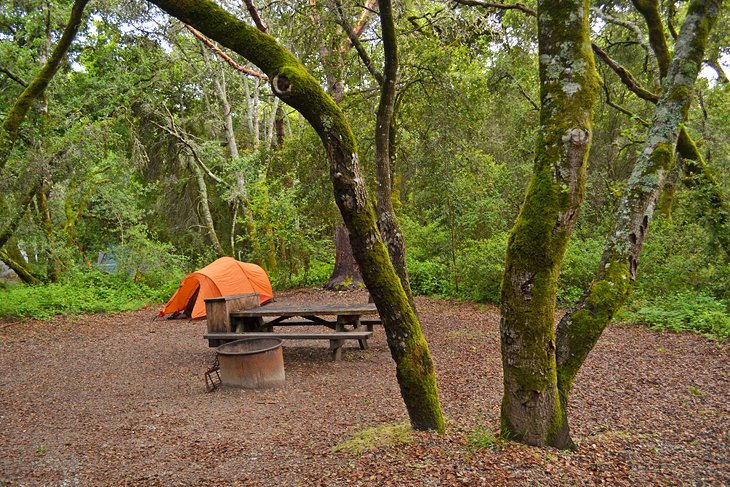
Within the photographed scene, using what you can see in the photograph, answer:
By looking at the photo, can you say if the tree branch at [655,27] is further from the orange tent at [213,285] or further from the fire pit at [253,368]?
the orange tent at [213,285]

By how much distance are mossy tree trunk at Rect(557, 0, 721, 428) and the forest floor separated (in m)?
0.73

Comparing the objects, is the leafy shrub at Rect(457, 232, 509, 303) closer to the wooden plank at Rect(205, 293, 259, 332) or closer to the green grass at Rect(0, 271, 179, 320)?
the wooden plank at Rect(205, 293, 259, 332)

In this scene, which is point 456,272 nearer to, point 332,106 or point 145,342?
point 145,342

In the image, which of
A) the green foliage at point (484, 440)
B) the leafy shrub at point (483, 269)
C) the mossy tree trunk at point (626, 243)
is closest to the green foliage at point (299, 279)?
the leafy shrub at point (483, 269)

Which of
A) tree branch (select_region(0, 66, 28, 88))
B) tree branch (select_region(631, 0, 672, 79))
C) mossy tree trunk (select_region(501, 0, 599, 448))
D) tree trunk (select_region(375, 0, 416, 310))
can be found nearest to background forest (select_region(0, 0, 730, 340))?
tree branch (select_region(0, 66, 28, 88))

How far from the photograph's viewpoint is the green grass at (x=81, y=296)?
1173 centimetres

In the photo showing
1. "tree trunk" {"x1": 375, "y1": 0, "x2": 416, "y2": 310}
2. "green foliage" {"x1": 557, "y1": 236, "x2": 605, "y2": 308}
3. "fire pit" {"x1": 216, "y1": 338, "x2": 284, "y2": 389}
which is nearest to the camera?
"fire pit" {"x1": 216, "y1": 338, "x2": 284, "y2": 389}

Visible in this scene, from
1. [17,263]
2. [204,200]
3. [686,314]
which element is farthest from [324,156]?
[17,263]

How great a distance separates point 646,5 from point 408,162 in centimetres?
512

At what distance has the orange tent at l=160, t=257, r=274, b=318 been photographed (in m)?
11.4

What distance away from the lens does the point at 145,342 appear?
9469 mm

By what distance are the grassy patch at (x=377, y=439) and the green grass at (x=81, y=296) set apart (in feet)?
34.1

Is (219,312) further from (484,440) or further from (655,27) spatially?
(655,27)

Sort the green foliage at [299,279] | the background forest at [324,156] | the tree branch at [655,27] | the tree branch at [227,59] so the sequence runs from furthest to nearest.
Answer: the green foliage at [299,279]
the tree branch at [227,59]
the background forest at [324,156]
the tree branch at [655,27]
